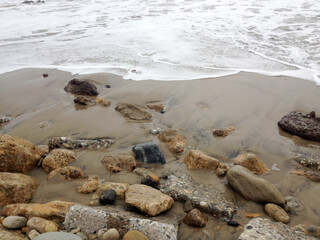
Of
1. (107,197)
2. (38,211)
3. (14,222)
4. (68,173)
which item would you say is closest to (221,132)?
(107,197)

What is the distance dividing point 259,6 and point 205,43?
6.54 metres

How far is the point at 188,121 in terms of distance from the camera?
4.08m

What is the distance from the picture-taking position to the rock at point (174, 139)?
3.37 meters

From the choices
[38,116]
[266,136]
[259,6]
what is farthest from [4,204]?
[259,6]

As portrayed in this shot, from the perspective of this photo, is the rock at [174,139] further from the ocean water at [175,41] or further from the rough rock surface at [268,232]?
the ocean water at [175,41]

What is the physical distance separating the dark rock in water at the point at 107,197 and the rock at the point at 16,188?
0.72m

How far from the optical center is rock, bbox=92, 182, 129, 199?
2.57 meters

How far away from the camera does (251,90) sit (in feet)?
16.0

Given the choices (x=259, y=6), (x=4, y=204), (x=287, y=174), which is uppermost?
(x=259, y=6)

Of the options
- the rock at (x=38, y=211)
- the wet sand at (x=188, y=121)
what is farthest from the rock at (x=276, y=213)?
the rock at (x=38, y=211)

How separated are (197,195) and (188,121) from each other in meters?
1.68

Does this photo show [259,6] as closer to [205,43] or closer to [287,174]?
[205,43]

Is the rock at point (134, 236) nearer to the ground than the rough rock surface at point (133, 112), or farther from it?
farther from it

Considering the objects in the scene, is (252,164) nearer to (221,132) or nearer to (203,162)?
(203,162)
